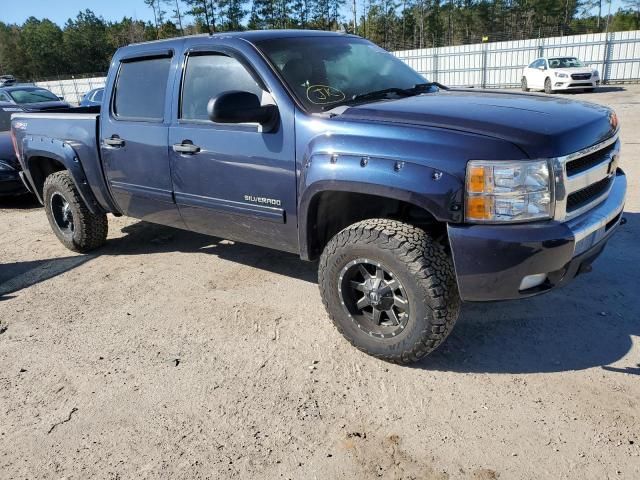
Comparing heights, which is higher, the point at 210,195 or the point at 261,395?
the point at 210,195

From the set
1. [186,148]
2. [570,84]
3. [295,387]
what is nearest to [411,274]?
[295,387]

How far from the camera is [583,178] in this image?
279cm

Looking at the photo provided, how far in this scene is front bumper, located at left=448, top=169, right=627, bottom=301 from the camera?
256 cm

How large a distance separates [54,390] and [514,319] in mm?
2886

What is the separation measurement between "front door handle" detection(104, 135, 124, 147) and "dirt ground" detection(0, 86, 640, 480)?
3.92ft

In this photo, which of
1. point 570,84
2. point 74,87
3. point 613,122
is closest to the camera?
point 613,122

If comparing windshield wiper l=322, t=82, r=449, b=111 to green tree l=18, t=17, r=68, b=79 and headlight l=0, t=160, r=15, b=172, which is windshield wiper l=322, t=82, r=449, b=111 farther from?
green tree l=18, t=17, r=68, b=79

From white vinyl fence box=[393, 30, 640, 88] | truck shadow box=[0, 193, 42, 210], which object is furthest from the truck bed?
white vinyl fence box=[393, 30, 640, 88]

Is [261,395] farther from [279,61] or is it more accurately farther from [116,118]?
[116,118]

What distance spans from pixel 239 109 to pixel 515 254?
1.73 m

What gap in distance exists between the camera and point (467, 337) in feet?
10.9

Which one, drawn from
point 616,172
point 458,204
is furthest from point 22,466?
point 616,172

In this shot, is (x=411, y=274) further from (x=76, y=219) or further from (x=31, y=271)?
(x=31, y=271)

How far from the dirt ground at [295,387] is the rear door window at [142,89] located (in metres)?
1.43
